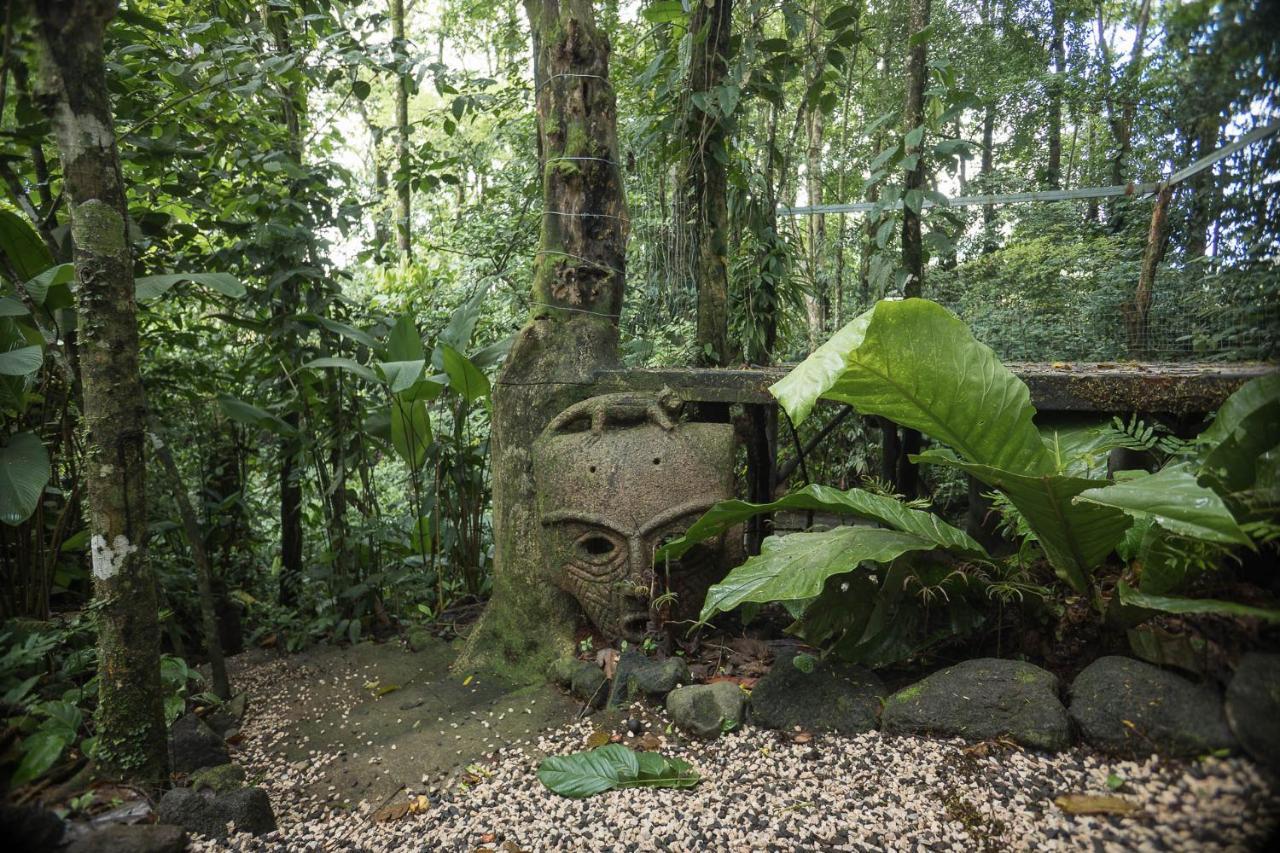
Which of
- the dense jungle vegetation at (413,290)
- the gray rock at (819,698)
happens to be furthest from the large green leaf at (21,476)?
the gray rock at (819,698)

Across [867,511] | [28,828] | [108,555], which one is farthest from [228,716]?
[867,511]

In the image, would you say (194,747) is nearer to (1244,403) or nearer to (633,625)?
(633,625)

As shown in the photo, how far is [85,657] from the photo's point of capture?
6.10 ft

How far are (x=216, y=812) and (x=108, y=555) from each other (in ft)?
1.78

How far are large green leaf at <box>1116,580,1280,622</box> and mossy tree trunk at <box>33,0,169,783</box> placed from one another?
5.68ft

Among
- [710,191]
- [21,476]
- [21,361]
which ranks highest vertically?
[710,191]

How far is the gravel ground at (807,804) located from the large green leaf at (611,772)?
0.09 feet

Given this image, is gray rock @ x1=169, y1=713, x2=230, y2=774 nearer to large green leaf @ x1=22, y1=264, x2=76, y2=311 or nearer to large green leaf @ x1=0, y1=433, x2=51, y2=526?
large green leaf @ x1=0, y1=433, x2=51, y2=526

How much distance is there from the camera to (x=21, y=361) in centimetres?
162

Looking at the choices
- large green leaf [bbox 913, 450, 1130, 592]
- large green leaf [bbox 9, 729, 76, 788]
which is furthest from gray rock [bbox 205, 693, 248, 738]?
large green leaf [bbox 913, 450, 1130, 592]

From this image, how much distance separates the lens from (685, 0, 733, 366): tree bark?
3143mm

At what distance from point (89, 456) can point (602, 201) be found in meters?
1.80

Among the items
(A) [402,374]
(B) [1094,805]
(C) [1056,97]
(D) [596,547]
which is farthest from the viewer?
(C) [1056,97]

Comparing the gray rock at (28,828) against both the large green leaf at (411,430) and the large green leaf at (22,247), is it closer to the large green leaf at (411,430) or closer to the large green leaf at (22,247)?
the large green leaf at (22,247)
